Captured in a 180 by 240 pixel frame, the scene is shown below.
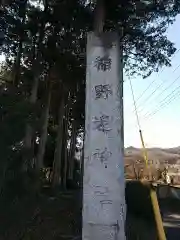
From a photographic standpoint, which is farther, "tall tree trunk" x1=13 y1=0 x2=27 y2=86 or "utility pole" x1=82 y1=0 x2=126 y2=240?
"tall tree trunk" x1=13 y1=0 x2=27 y2=86

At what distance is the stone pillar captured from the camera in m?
6.61

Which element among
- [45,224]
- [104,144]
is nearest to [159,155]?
[45,224]

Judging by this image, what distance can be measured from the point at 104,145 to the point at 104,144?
2 centimetres

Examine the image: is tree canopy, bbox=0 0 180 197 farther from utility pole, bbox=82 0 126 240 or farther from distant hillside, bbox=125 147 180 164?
distant hillside, bbox=125 147 180 164

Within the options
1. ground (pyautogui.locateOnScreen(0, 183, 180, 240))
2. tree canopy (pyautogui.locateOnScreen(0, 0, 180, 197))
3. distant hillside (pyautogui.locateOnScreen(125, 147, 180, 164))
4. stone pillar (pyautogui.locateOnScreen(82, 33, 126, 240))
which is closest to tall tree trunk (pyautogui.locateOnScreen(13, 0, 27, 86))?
tree canopy (pyautogui.locateOnScreen(0, 0, 180, 197))

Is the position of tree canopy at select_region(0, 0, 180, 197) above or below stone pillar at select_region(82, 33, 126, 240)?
above

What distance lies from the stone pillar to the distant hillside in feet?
73.8

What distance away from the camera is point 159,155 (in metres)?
32.2

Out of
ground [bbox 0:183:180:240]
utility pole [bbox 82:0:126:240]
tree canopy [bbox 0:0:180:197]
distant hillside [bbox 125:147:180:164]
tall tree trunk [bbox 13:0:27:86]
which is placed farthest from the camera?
distant hillside [bbox 125:147:180:164]

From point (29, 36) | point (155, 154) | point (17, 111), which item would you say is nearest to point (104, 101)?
point (17, 111)

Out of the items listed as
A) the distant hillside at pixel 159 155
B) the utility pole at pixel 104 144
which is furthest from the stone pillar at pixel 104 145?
the distant hillside at pixel 159 155

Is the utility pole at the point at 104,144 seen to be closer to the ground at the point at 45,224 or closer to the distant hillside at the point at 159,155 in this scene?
the ground at the point at 45,224

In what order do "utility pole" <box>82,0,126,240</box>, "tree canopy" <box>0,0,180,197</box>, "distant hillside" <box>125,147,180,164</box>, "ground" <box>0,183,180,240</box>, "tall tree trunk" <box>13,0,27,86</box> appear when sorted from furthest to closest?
"distant hillside" <box>125,147,180,164</box>, "tall tree trunk" <box>13,0,27,86</box>, "tree canopy" <box>0,0,180,197</box>, "ground" <box>0,183,180,240</box>, "utility pole" <box>82,0,126,240</box>

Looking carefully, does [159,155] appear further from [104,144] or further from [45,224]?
[104,144]
